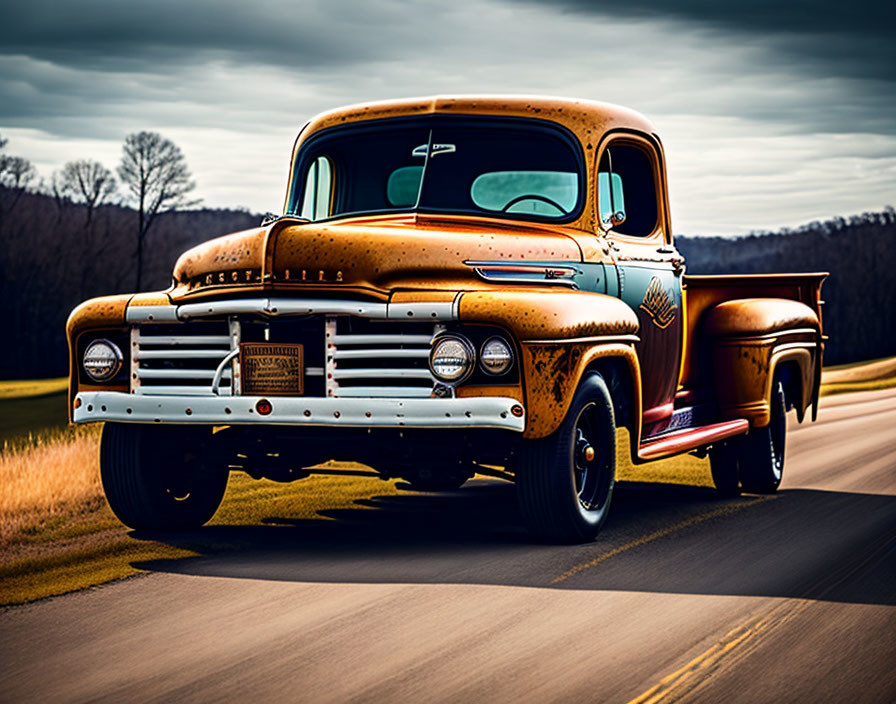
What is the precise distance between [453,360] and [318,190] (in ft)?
9.08

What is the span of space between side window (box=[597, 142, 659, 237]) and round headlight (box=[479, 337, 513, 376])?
6.27 ft

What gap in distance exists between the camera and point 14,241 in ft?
278

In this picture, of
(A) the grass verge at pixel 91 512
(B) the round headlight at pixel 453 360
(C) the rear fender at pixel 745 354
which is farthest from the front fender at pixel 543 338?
(C) the rear fender at pixel 745 354

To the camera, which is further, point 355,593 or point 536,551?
point 536,551

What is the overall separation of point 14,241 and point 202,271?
8257 cm

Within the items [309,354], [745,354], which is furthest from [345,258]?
[745,354]

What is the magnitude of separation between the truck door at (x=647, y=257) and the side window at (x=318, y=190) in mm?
1894

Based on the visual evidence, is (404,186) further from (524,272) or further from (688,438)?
(688,438)

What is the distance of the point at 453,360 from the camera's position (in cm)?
645

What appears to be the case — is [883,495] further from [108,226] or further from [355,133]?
[108,226]

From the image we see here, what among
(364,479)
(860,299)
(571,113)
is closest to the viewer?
(571,113)

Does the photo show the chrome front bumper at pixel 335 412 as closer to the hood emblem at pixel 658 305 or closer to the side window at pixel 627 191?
the side window at pixel 627 191

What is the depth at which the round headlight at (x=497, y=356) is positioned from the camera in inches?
255

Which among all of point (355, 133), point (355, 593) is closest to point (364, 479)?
point (355, 133)
